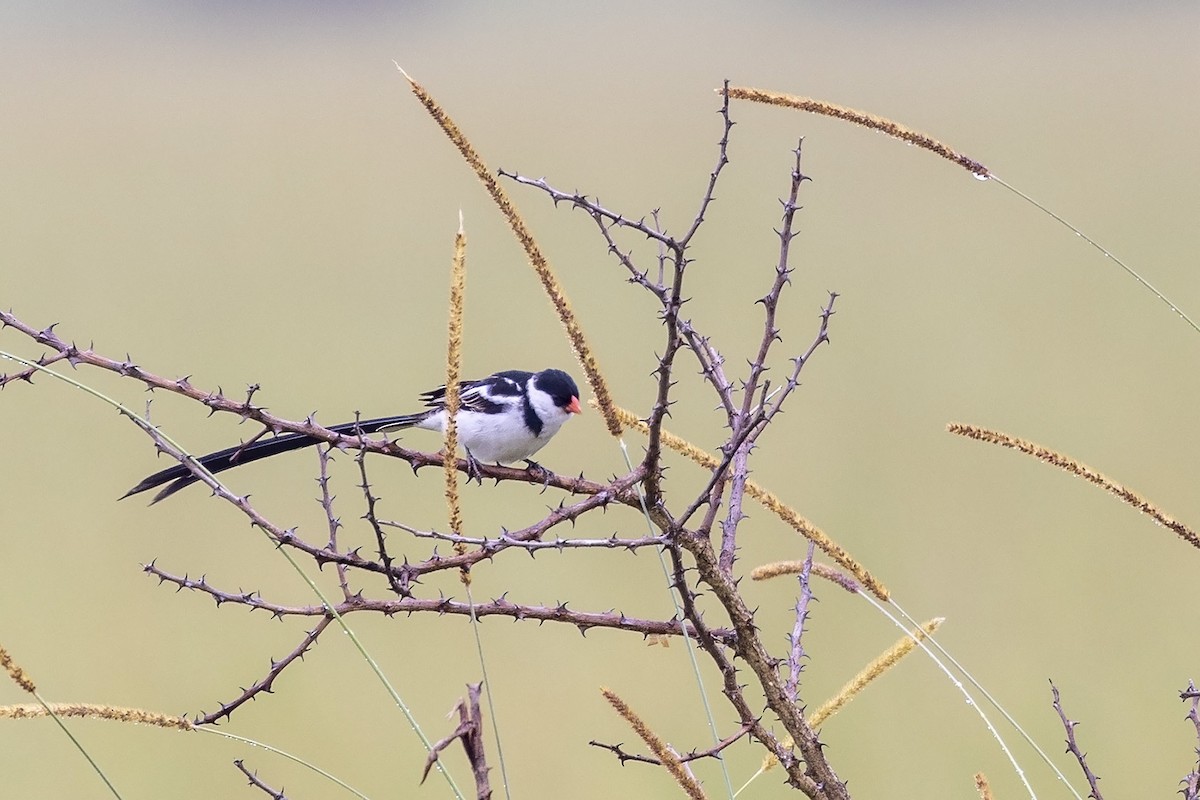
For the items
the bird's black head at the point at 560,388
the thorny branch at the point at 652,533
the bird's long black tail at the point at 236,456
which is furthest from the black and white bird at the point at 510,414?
the thorny branch at the point at 652,533

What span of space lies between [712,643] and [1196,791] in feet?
2.12

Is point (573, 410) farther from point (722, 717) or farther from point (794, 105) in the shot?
point (722, 717)

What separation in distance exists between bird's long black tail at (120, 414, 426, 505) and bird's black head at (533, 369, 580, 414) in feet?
1.67

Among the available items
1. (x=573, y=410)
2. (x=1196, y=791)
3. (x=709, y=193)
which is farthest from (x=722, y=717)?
(x=709, y=193)

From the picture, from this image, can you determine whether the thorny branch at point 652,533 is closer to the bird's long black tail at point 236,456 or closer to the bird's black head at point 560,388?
the bird's long black tail at point 236,456

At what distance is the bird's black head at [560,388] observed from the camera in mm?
3131

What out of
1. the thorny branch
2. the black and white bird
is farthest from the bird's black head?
the thorny branch

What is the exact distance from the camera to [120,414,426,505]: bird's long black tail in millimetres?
1732

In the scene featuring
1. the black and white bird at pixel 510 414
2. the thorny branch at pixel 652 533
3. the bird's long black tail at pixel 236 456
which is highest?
the black and white bird at pixel 510 414

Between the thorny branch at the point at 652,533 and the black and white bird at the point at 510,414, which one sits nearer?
the thorny branch at the point at 652,533

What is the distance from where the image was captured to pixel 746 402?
141 centimetres

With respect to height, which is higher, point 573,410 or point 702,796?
point 573,410

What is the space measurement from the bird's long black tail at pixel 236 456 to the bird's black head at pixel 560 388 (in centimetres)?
51

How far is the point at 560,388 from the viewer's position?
3.15m
